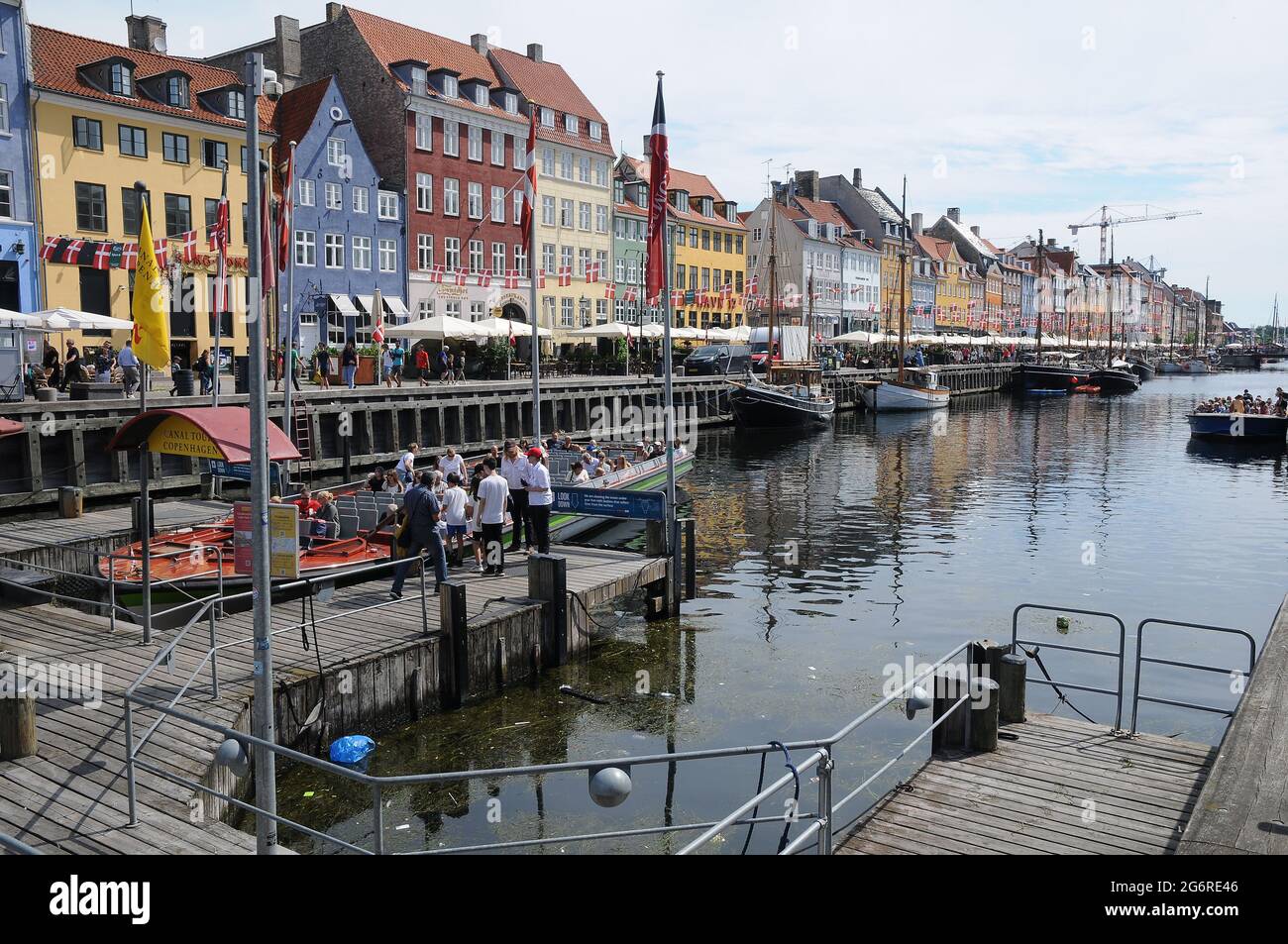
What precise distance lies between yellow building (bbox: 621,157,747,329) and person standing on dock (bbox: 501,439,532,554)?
57855mm

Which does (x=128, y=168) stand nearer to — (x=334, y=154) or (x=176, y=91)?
(x=176, y=91)

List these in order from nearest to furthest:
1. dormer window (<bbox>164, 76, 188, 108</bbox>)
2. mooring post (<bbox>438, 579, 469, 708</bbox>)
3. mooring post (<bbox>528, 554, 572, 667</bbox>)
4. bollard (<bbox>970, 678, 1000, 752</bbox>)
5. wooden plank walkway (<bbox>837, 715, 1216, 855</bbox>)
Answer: wooden plank walkway (<bbox>837, 715, 1216, 855</bbox>)
bollard (<bbox>970, 678, 1000, 752</bbox>)
mooring post (<bbox>438, 579, 469, 708</bbox>)
mooring post (<bbox>528, 554, 572, 667</bbox>)
dormer window (<bbox>164, 76, 188, 108</bbox>)

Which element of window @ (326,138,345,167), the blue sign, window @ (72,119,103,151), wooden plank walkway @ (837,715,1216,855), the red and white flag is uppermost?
window @ (326,138,345,167)

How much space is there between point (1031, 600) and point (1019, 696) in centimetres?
1122

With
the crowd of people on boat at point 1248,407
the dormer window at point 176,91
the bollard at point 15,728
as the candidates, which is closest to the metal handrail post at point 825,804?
the bollard at point 15,728

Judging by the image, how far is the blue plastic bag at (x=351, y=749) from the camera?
1167 centimetres

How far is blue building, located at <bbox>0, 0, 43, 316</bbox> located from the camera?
128 ft

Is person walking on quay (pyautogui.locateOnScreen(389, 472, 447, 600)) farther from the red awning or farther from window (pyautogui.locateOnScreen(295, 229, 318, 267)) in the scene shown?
window (pyautogui.locateOnScreen(295, 229, 318, 267))

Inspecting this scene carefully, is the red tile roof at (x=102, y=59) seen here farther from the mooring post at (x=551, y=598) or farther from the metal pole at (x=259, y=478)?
the metal pole at (x=259, y=478)

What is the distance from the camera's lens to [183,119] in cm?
4516

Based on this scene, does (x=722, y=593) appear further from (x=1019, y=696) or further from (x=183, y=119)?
(x=183, y=119)

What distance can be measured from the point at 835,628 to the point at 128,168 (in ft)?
122

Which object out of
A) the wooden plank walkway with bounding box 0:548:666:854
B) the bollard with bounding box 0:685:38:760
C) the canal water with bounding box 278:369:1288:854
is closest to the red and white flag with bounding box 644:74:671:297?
the wooden plank walkway with bounding box 0:548:666:854

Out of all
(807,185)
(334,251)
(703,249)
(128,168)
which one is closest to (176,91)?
(128,168)
